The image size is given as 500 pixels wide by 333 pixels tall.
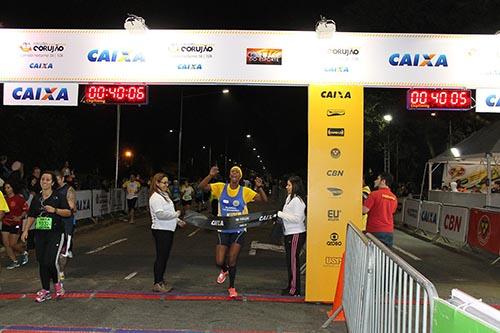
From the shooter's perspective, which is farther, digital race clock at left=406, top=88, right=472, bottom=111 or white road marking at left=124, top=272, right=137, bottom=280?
white road marking at left=124, top=272, right=137, bottom=280

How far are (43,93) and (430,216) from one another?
13.7 metres

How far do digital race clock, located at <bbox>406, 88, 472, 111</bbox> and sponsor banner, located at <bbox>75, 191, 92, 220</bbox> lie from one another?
1274 cm

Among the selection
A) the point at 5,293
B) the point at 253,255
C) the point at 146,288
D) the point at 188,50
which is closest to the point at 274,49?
the point at 188,50

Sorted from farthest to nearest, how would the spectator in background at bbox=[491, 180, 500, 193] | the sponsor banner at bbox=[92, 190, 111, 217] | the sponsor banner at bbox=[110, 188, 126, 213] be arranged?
1. the sponsor banner at bbox=[110, 188, 126, 213]
2. the spectator in background at bbox=[491, 180, 500, 193]
3. the sponsor banner at bbox=[92, 190, 111, 217]

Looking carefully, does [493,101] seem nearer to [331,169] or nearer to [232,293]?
[331,169]

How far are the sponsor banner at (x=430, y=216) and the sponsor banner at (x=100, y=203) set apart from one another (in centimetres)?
1165

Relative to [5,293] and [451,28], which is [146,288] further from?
[451,28]

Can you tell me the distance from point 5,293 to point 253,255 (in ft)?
19.4

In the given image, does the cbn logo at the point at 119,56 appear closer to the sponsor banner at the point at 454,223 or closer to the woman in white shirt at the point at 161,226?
the woman in white shirt at the point at 161,226

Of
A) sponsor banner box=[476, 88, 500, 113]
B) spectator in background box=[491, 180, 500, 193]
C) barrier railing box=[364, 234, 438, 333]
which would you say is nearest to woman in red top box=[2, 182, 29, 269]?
barrier railing box=[364, 234, 438, 333]

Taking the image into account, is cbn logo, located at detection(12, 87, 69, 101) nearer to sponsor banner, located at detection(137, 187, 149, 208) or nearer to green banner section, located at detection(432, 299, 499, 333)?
green banner section, located at detection(432, 299, 499, 333)

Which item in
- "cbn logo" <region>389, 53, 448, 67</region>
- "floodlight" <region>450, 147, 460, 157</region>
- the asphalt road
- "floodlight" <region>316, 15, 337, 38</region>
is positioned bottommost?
the asphalt road

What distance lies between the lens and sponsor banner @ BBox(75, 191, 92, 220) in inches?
727

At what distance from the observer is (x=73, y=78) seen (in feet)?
27.0
